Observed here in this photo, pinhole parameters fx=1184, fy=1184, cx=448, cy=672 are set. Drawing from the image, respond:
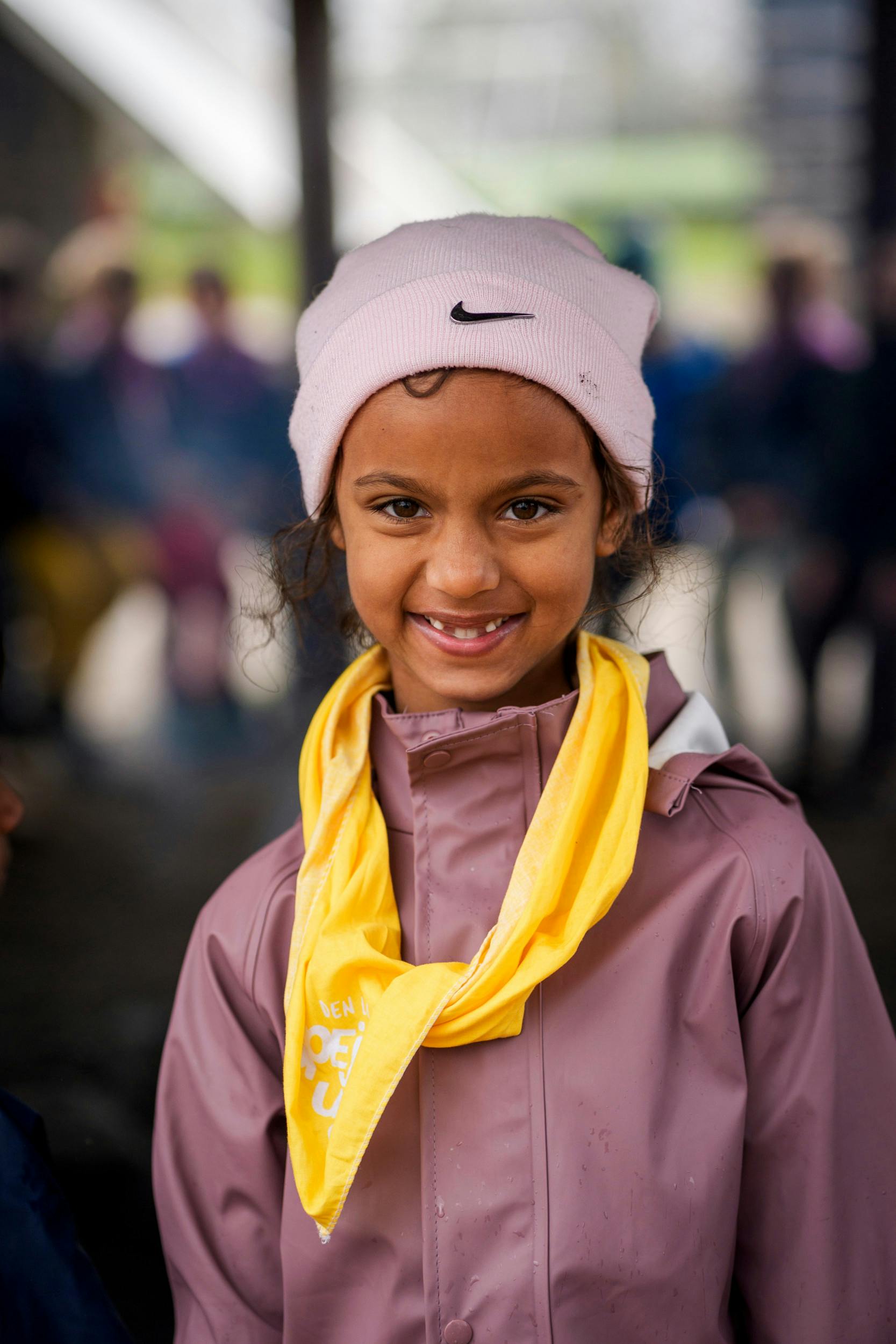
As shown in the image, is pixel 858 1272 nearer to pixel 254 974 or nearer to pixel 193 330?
pixel 254 974

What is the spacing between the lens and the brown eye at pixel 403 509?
117 cm

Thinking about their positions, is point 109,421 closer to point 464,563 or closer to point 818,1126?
point 464,563

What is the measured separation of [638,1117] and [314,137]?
141 inches

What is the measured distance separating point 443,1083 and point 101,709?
3671mm

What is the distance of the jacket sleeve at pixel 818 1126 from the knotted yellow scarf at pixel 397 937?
0.18 m

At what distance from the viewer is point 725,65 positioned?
3984 mm

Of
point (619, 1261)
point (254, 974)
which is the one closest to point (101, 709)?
point (254, 974)

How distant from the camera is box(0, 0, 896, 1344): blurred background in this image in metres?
3.81

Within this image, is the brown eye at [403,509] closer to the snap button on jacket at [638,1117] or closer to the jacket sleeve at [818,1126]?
the snap button on jacket at [638,1117]

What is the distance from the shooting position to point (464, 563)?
1117 millimetres

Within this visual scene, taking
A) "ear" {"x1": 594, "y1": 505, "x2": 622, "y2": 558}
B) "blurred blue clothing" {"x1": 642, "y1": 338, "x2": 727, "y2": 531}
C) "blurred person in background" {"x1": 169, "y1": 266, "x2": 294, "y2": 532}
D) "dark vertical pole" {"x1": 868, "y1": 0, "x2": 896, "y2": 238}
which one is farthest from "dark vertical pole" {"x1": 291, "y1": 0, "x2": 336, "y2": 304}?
"ear" {"x1": 594, "y1": 505, "x2": 622, "y2": 558}

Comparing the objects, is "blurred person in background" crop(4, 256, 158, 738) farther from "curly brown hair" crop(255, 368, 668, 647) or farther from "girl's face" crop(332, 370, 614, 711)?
"girl's face" crop(332, 370, 614, 711)

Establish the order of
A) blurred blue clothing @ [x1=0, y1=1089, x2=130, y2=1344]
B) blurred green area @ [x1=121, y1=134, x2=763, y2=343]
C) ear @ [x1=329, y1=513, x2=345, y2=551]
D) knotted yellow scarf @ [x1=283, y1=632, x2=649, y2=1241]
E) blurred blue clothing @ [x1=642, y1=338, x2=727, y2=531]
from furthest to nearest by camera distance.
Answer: blurred green area @ [x1=121, y1=134, x2=763, y2=343] → blurred blue clothing @ [x1=642, y1=338, x2=727, y2=531] → ear @ [x1=329, y1=513, x2=345, y2=551] → blurred blue clothing @ [x1=0, y1=1089, x2=130, y2=1344] → knotted yellow scarf @ [x1=283, y1=632, x2=649, y2=1241]

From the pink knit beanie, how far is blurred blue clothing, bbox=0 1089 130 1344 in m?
0.78
